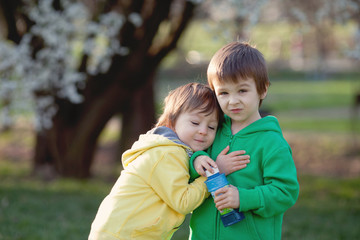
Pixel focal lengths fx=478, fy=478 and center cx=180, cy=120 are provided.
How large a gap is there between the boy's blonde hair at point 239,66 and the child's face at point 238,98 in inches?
1.0

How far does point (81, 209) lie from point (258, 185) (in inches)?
139

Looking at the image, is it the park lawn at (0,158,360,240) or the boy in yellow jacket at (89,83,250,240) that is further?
the park lawn at (0,158,360,240)

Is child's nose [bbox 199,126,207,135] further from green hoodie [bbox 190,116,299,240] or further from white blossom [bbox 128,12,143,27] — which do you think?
white blossom [bbox 128,12,143,27]

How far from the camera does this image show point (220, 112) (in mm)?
2629

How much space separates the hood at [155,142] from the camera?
2.49 m

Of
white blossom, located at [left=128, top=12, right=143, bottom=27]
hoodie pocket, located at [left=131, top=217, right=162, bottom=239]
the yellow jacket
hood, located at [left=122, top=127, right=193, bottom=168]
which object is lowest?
hoodie pocket, located at [left=131, top=217, right=162, bottom=239]

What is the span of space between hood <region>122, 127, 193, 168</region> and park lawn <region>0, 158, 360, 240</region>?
2.18 metres

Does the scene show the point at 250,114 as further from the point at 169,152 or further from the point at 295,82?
the point at 295,82

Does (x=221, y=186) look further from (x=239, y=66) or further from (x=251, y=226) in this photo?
(x=239, y=66)

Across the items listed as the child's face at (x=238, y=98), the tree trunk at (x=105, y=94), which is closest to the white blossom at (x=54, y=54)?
the tree trunk at (x=105, y=94)

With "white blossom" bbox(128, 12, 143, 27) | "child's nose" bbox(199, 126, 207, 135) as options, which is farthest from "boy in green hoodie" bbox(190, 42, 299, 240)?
"white blossom" bbox(128, 12, 143, 27)

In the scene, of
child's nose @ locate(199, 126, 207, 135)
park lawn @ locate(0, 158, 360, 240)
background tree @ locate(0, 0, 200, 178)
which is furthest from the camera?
background tree @ locate(0, 0, 200, 178)

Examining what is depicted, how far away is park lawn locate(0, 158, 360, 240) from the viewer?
465 centimetres

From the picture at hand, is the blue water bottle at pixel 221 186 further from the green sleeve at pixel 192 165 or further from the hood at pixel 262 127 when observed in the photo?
the hood at pixel 262 127
